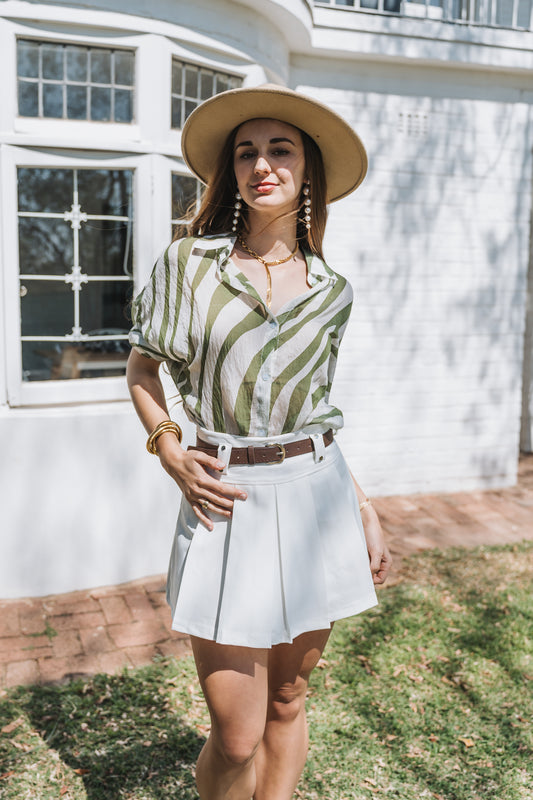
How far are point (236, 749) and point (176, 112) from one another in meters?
3.52

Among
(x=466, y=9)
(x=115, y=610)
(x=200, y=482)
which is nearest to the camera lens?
(x=200, y=482)

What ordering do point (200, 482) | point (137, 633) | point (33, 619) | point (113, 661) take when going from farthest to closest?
point (33, 619)
point (137, 633)
point (113, 661)
point (200, 482)

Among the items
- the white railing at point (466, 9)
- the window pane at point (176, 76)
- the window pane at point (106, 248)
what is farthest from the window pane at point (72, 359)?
the white railing at point (466, 9)

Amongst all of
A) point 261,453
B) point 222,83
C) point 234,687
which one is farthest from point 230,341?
point 222,83

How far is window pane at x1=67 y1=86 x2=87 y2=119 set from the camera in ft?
13.1

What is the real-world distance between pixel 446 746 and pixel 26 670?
1.87m

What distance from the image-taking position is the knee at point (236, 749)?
185 centimetres

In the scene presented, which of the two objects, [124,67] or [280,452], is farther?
[124,67]

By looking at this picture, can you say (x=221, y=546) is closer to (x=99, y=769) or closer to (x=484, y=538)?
(x=99, y=769)

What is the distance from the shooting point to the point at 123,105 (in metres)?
4.14

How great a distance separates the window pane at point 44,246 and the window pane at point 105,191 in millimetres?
177

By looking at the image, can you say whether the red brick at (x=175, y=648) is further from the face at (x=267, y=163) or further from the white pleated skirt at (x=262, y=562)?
the face at (x=267, y=163)

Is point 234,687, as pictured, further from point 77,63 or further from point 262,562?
point 77,63

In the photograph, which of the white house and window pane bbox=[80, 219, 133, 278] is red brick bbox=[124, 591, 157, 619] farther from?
window pane bbox=[80, 219, 133, 278]
